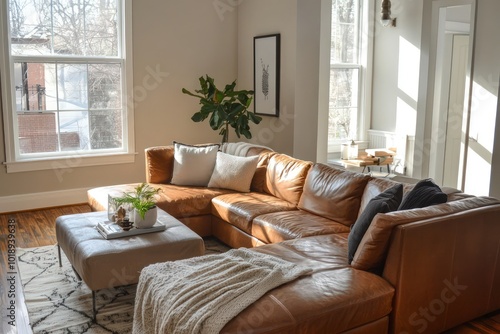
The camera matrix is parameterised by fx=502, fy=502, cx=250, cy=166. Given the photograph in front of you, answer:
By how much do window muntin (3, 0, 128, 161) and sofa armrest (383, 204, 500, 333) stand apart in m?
4.20

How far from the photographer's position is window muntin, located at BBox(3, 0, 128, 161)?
5.35m

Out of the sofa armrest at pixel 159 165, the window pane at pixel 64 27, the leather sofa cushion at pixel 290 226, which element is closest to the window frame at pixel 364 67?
the sofa armrest at pixel 159 165

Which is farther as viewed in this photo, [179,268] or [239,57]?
[239,57]

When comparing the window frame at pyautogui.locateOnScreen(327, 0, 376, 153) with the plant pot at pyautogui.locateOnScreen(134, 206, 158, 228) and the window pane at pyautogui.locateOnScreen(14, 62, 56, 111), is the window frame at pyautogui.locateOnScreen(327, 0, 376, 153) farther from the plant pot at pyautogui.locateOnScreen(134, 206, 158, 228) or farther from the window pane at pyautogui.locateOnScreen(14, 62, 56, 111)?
the plant pot at pyautogui.locateOnScreen(134, 206, 158, 228)

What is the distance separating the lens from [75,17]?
18.2ft

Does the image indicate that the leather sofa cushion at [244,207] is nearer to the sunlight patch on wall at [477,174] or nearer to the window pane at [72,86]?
the sunlight patch on wall at [477,174]

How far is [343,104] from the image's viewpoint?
22.3ft

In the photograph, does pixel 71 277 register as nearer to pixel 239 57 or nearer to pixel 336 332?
pixel 336 332

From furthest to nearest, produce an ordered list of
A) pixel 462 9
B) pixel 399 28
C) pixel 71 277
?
pixel 399 28 → pixel 462 9 → pixel 71 277

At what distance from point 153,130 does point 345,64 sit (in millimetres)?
2673

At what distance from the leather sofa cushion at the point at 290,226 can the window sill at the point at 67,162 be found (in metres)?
2.68

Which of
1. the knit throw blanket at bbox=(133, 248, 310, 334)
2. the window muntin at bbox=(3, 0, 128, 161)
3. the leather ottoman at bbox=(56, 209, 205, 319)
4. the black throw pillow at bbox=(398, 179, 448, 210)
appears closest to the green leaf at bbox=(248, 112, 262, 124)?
the window muntin at bbox=(3, 0, 128, 161)

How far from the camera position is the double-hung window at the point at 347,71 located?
21.7ft

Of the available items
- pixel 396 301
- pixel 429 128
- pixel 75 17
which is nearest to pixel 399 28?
pixel 429 128
